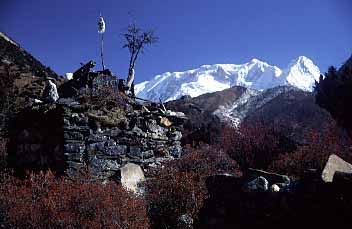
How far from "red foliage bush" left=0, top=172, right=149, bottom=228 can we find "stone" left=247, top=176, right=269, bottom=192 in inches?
92.4

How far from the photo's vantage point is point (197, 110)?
34219mm

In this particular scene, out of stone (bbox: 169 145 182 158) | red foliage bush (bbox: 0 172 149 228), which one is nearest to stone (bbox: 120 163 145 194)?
red foliage bush (bbox: 0 172 149 228)

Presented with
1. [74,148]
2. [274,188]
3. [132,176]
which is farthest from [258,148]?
[274,188]

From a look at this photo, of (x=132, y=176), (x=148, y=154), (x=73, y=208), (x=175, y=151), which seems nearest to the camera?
(x=73, y=208)

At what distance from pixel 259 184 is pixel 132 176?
4.56 meters

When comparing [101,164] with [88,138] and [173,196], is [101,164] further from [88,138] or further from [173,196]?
[173,196]

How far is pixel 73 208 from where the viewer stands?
22.1 feet

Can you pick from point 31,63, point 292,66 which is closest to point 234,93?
point 31,63

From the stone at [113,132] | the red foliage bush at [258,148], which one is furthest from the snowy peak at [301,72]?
the stone at [113,132]

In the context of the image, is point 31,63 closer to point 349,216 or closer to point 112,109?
point 112,109

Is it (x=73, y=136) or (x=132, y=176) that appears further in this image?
(x=132, y=176)

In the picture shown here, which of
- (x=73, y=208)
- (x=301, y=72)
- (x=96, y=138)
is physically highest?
(x=301, y=72)

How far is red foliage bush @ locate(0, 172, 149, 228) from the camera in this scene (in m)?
6.45

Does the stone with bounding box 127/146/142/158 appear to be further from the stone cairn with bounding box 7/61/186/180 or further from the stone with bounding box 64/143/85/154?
the stone with bounding box 64/143/85/154
